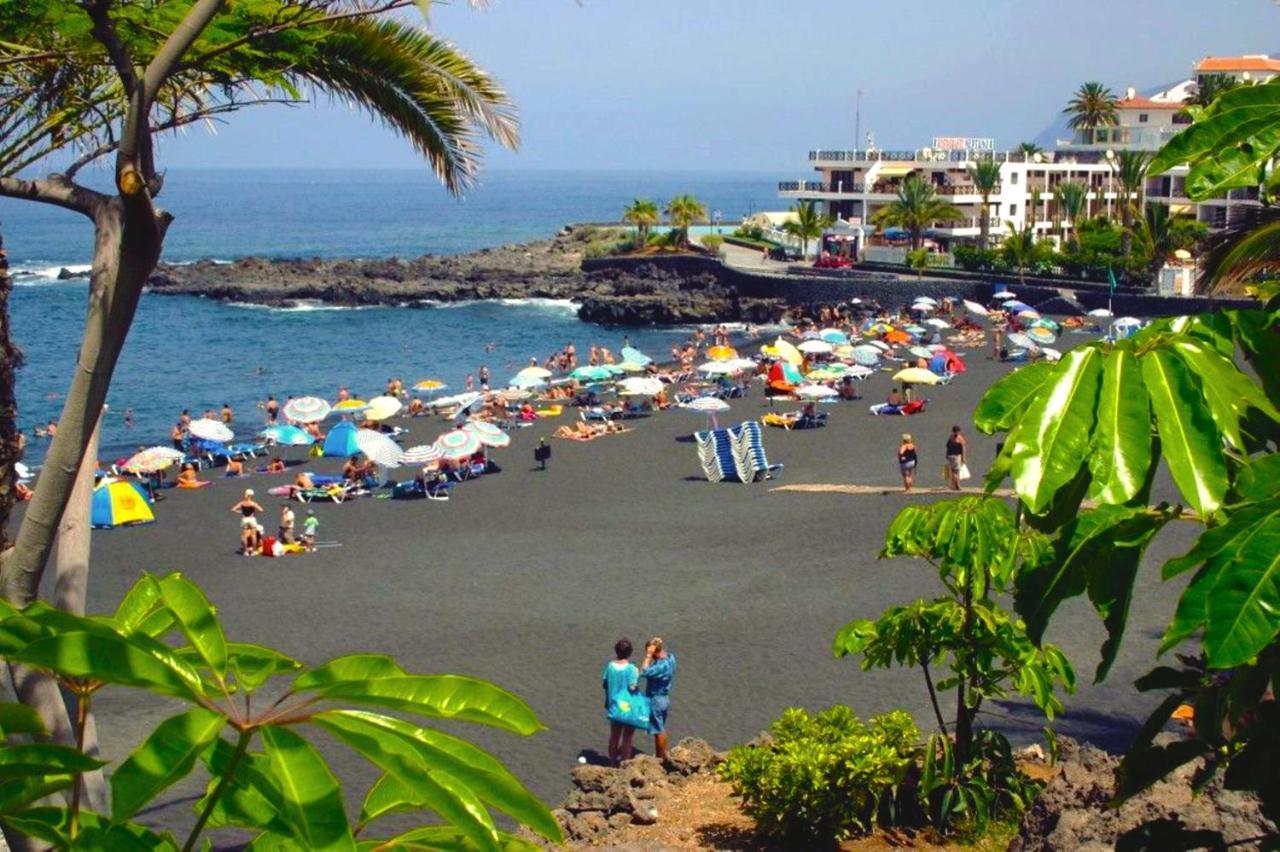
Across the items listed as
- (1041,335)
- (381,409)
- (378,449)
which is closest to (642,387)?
(381,409)

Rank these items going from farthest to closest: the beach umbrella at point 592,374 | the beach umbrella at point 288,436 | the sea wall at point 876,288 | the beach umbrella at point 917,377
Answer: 1. the sea wall at point 876,288
2. the beach umbrella at point 592,374
3. the beach umbrella at point 917,377
4. the beach umbrella at point 288,436

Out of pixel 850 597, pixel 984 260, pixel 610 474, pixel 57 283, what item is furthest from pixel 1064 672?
pixel 57 283

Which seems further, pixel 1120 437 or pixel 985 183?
pixel 985 183

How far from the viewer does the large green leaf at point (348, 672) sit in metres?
2.10

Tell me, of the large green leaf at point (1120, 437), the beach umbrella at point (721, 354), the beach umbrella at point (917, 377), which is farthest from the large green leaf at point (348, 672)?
the beach umbrella at point (721, 354)

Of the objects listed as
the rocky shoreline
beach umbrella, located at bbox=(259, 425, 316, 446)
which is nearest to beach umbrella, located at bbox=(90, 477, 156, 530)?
beach umbrella, located at bbox=(259, 425, 316, 446)

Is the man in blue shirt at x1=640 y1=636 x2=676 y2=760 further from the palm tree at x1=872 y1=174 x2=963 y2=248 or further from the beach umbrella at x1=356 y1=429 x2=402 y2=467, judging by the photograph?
the palm tree at x1=872 y1=174 x2=963 y2=248

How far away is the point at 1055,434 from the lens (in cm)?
239

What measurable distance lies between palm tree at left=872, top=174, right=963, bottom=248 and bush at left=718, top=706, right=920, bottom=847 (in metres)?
57.2

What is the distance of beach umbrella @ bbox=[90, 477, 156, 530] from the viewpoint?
20625 mm

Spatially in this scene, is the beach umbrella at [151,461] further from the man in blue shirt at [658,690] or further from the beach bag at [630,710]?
the beach bag at [630,710]

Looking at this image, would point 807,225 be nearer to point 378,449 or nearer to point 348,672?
point 378,449

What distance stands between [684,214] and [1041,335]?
1493 inches

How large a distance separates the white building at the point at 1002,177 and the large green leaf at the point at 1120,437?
2623 inches
